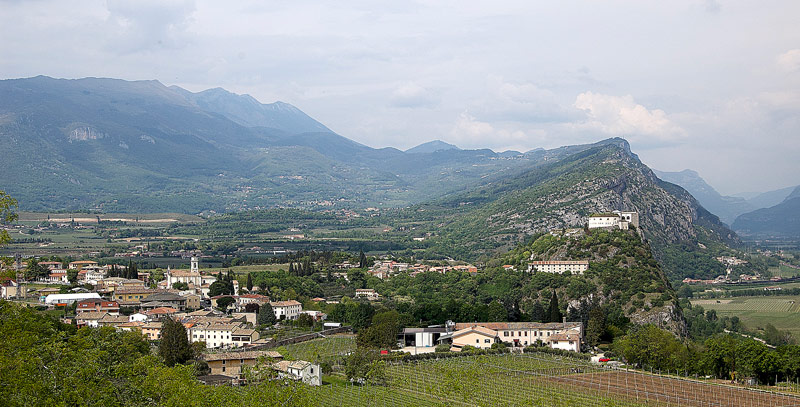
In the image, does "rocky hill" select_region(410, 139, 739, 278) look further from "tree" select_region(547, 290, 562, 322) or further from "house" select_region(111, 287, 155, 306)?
"house" select_region(111, 287, 155, 306)

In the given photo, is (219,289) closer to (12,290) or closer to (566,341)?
(12,290)

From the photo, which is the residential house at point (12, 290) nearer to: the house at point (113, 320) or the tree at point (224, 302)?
the house at point (113, 320)

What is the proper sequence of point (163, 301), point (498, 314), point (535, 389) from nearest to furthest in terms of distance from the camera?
point (535, 389)
point (498, 314)
point (163, 301)

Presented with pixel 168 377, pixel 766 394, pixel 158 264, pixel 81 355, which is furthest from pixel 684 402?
pixel 158 264

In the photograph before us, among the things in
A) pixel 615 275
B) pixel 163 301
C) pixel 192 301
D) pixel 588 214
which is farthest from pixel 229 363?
pixel 588 214

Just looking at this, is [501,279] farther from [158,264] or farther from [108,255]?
[108,255]
